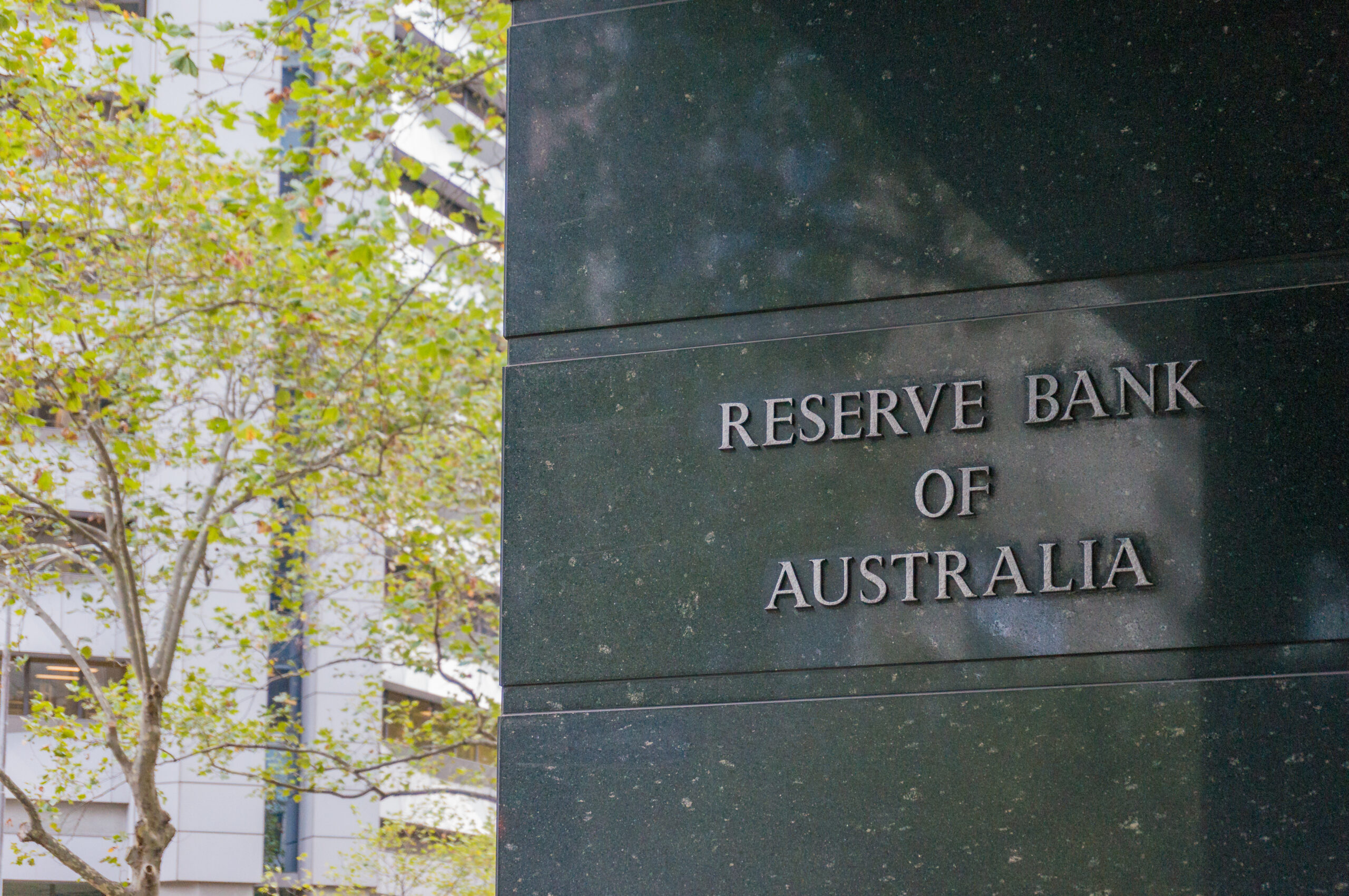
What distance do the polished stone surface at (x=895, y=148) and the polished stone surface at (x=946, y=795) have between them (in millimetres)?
1011

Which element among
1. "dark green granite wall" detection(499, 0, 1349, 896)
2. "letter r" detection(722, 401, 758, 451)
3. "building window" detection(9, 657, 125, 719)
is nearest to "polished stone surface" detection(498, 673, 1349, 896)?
"dark green granite wall" detection(499, 0, 1349, 896)

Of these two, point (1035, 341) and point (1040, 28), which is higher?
point (1040, 28)

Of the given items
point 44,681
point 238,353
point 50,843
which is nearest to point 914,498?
point 50,843

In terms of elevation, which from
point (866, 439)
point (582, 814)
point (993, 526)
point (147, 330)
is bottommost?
point (582, 814)

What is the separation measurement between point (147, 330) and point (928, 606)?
11208 millimetres

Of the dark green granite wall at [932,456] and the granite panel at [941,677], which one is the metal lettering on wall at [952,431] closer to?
the dark green granite wall at [932,456]

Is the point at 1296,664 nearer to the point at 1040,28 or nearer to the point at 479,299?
the point at 1040,28

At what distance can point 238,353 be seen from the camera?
564 inches

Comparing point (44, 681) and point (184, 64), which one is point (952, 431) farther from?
point (44, 681)

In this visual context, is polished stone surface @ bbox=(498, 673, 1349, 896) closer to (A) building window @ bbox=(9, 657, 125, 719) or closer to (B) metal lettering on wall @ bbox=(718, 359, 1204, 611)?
(B) metal lettering on wall @ bbox=(718, 359, 1204, 611)

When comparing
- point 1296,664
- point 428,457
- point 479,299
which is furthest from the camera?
point 479,299

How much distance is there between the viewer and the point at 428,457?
623 inches

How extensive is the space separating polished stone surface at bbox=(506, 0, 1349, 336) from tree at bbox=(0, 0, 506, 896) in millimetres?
5699

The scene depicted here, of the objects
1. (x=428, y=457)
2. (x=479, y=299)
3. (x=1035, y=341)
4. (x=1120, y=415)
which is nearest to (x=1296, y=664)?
(x=1120, y=415)
